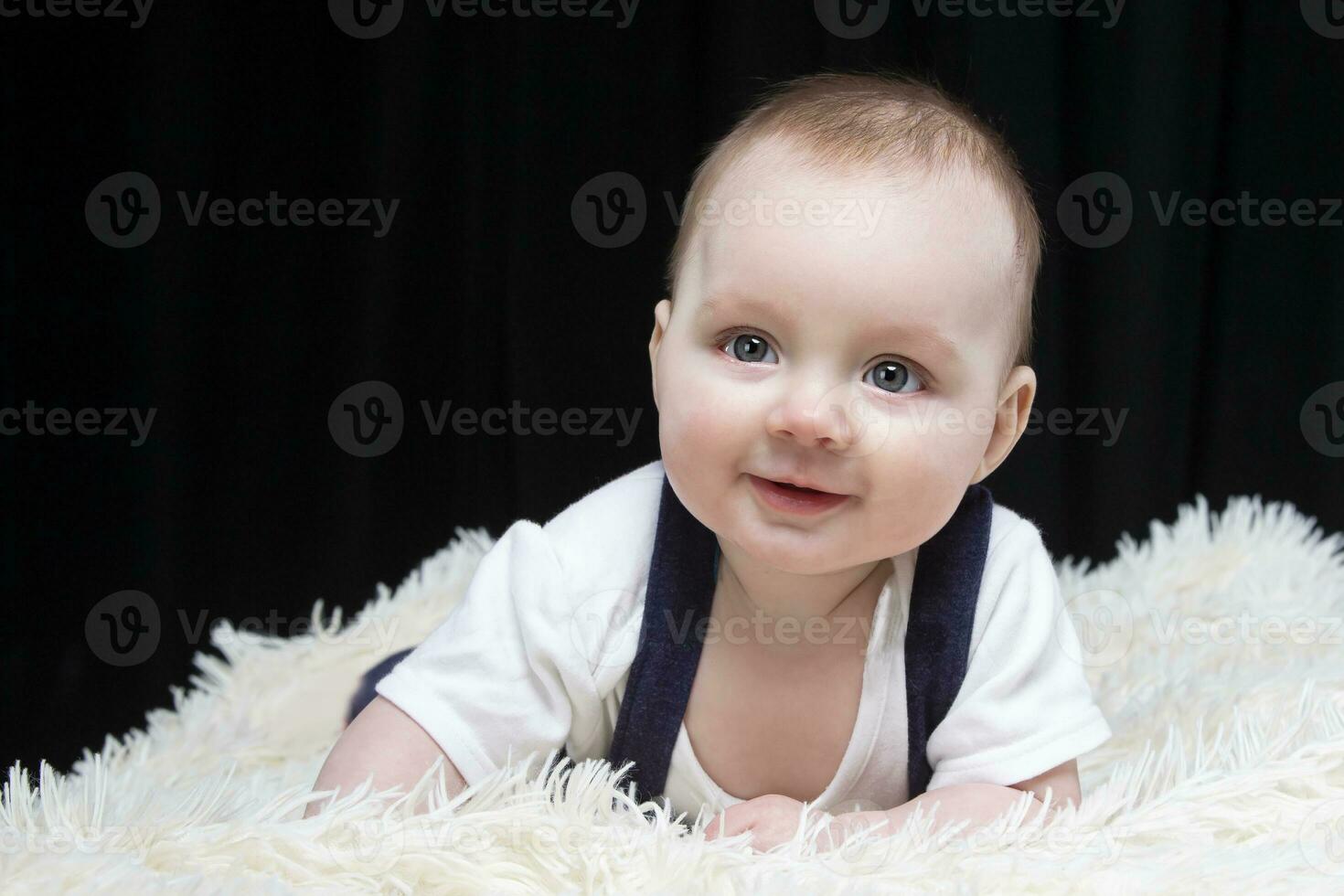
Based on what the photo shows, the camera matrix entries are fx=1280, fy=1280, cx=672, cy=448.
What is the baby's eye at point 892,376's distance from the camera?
33.6 inches

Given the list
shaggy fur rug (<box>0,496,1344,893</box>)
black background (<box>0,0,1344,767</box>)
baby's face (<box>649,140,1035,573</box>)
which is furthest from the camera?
black background (<box>0,0,1344,767</box>)

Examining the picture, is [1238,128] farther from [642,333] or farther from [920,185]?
[920,185]

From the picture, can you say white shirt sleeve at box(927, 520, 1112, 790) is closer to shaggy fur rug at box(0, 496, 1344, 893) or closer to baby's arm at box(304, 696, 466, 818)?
shaggy fur rug at box(0, 496, 1344, 893)

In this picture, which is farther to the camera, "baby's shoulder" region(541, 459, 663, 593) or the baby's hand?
"baby's shoulder" region(541, 459, 663, 593)

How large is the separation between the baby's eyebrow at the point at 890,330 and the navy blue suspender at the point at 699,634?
0.20m

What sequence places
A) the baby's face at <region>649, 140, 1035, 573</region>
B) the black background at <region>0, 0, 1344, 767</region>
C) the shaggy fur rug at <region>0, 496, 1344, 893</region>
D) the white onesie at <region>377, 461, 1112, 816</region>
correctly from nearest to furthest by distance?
the shaggy fur rug at <region>0, 496, 1344, 893</region> < the baby's face at <region>649, 140, 1035, 573</region> < the white onesie at <region>377, 461, 1112, 816</region> < the black background at <region>0, 0, 1344, 767</region>

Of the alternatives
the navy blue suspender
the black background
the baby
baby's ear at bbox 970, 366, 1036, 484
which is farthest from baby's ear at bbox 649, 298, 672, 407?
the black background

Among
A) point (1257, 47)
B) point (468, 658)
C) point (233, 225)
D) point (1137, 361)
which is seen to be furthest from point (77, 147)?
point (1257, 47)

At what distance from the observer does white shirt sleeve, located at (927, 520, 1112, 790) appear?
3.01 feet

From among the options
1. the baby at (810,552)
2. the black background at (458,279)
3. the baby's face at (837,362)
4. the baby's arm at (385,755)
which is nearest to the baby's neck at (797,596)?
the baby at (810,552)

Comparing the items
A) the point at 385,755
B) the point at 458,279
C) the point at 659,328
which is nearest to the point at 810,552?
the point at 659,328

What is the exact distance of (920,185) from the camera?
2.80 ft

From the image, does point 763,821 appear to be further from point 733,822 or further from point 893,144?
point 893,144

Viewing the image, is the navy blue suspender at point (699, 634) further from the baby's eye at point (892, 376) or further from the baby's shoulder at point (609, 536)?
the baby's eye at point (892, 376)
